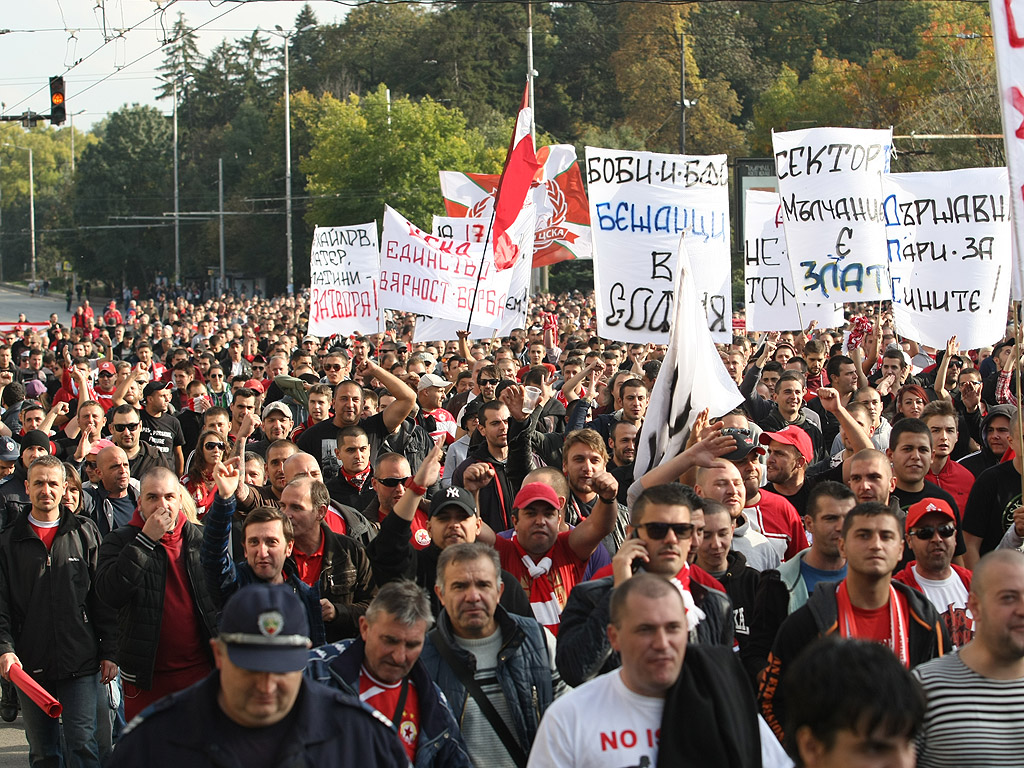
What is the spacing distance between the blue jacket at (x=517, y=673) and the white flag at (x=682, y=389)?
1.89m

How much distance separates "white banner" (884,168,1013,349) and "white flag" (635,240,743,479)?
16.1 feet

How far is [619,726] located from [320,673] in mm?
1150

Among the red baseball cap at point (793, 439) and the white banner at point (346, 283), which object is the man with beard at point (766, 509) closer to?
the red baseball cap at point (793, 439)

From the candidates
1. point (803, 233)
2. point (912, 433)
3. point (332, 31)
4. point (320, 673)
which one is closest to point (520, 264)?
point (803, 233)

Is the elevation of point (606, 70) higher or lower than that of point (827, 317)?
higher

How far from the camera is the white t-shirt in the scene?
3652 millimetres

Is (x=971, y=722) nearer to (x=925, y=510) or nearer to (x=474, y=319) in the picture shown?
(x=925, y=510)

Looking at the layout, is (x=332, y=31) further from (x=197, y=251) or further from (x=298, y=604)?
(x=298, y=604)

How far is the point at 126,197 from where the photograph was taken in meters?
88.6

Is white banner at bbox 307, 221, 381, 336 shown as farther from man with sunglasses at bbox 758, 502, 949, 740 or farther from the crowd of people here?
man with sunglasses at bbox 758, 502, 949, 740

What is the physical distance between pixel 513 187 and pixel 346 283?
4148mm

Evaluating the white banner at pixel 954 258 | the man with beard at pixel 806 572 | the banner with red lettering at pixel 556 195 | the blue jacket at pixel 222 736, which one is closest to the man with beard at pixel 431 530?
the man with beard at pixel 806 572

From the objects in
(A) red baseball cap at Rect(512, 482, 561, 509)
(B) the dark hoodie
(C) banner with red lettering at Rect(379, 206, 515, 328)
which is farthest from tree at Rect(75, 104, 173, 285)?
(A) red baseball cap at Rect(512, 482, 561, 509)

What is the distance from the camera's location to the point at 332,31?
307 feet
